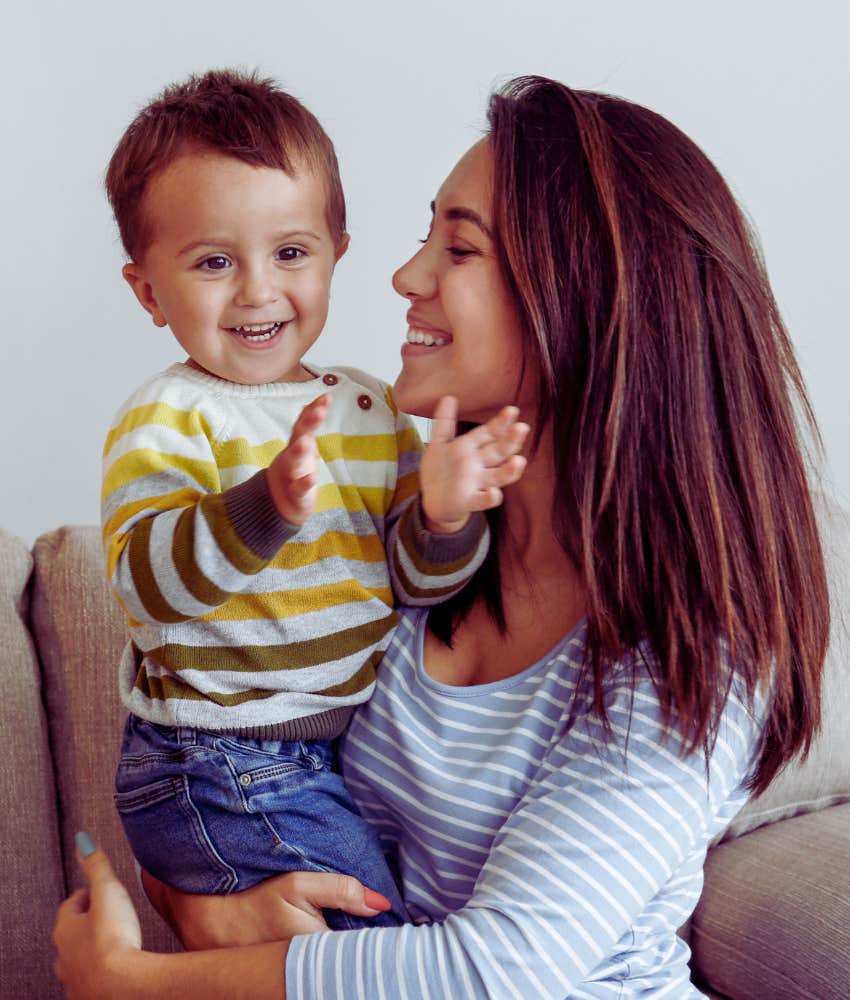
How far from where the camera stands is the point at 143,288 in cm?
141

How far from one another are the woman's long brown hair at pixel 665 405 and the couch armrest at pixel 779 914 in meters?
0.46

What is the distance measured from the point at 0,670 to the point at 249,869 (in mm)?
765

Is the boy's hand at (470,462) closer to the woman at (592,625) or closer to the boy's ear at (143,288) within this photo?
the woman at (592,625)

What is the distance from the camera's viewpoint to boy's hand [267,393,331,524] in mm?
1060

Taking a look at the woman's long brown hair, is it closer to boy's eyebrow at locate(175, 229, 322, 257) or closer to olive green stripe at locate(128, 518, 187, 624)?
boy's eyebrow at locate(175, 229, 322, 257)

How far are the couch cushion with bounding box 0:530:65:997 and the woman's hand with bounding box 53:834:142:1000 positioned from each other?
1.53 ft

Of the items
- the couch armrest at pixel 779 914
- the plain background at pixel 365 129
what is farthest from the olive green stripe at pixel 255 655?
the plain background at pixel 365 129

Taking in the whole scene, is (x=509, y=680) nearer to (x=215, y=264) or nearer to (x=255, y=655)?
(x=255, y=655)

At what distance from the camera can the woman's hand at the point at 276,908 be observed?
127 cm

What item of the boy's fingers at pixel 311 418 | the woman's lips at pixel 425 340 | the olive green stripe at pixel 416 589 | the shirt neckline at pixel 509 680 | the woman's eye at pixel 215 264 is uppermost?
the woman's eye at pixel 215 264

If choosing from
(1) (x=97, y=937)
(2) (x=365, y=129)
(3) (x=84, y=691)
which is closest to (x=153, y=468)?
(1) (x=97, y=937)

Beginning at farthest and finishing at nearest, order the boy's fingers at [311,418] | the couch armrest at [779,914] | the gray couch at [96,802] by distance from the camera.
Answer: the gray couch at [96,802] < the couch armrest at [779,914] < the boy's fingers at [311,418]

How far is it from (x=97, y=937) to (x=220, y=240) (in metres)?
0.75

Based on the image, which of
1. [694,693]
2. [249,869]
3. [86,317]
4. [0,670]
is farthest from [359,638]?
[86,317]
